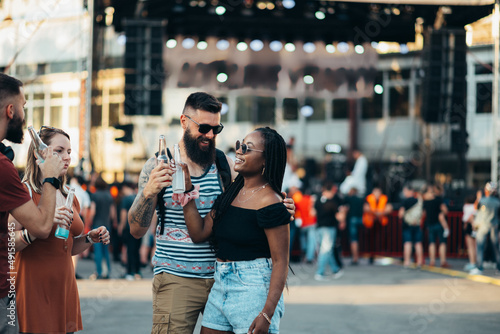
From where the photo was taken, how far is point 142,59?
1794cm

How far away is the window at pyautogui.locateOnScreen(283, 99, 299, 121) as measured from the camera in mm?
Result: 31812

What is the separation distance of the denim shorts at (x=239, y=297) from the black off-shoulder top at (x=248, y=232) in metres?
0.04

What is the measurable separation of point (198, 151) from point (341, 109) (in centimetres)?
2855

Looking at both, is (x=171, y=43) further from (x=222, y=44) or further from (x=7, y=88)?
(x=7, y=88)

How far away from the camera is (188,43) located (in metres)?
20.2

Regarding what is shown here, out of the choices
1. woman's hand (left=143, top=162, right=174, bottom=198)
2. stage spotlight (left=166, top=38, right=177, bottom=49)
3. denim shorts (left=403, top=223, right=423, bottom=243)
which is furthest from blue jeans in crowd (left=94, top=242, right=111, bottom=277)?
stage spotlight (left=166, top=38, right=177, bottom=49)

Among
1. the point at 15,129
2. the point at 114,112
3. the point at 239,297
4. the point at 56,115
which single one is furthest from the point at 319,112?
the point at 15,129

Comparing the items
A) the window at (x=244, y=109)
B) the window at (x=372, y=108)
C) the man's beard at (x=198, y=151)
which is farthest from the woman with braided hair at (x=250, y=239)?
the window at (x=244, y=109)

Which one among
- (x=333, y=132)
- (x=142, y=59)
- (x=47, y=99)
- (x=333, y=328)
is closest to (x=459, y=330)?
(x=333, y=328)

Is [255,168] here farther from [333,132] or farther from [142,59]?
[333,132]

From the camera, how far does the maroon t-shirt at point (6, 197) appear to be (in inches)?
119

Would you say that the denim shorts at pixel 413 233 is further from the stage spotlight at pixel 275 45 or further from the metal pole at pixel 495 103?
the stage spotlight at pixel 275 45

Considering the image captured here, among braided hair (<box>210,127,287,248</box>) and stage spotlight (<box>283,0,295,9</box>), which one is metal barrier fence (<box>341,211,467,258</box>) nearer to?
stage spotlight (<box>283,0,295,9</box>)

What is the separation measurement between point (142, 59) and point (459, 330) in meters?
12.5
